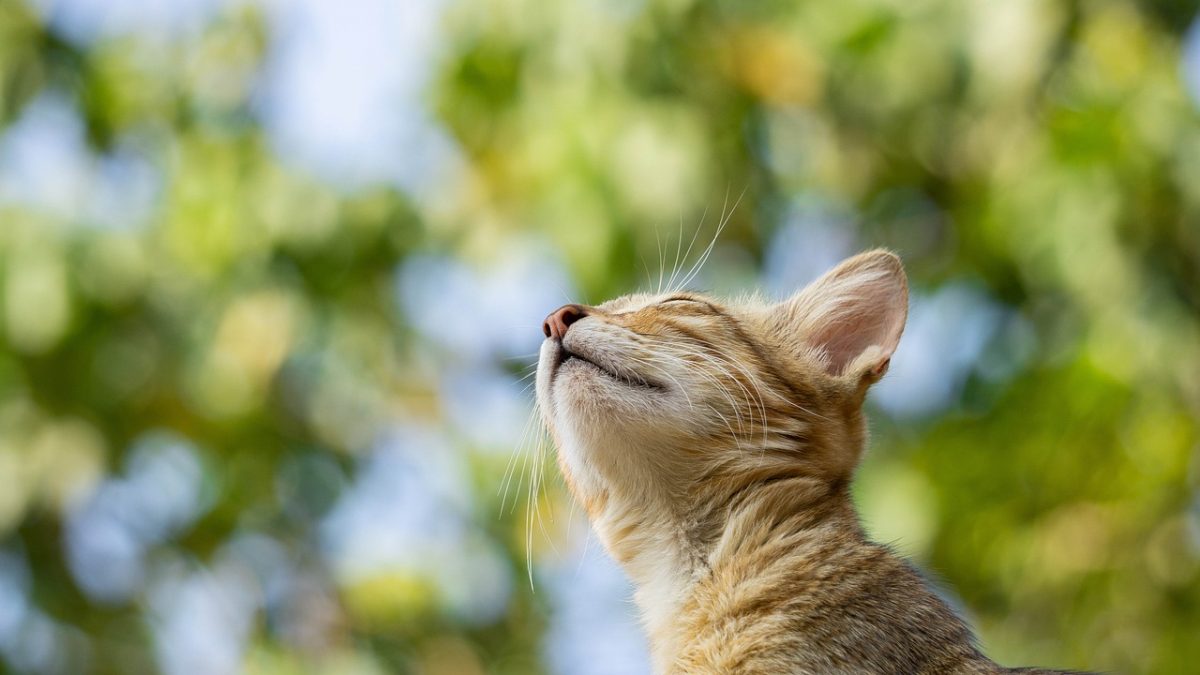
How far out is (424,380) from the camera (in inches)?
368

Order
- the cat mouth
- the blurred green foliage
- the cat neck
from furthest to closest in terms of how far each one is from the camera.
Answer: the blurred green foliage → the cat mouth → the cat neck

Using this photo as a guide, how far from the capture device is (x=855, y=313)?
427cm

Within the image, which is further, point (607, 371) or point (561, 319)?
point (561, 319)

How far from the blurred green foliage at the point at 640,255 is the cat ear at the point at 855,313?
8.92ft

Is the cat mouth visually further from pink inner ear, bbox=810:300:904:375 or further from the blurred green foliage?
the blurred green foliage

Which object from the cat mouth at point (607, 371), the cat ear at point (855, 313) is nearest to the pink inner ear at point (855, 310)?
the cat ear at point (855, 313)

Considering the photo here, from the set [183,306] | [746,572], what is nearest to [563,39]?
[183,306]

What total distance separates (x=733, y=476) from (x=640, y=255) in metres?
3.38

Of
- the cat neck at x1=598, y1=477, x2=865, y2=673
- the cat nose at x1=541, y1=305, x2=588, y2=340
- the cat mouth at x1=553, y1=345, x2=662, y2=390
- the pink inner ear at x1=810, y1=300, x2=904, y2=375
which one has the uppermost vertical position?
the pink inner ear at x1=810, y1=300, x2=904, y2=375

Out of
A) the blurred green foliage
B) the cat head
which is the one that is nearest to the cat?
the cat head

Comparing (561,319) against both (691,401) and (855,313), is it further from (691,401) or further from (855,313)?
(855,313)

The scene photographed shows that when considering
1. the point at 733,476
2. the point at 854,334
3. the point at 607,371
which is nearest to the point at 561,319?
the point at 607,371

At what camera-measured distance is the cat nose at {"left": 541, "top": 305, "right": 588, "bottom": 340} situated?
13.1 feet

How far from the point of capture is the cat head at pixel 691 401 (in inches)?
151
